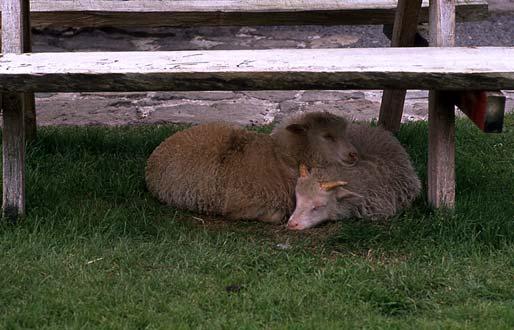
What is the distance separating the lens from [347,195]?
16.0 feet

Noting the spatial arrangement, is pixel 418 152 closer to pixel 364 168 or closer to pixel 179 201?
pixel 364 168

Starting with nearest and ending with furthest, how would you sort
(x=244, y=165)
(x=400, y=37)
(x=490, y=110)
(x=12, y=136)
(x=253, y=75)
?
(x=253, y=75) < (x=490, y=110) < (x=12, y=136) < (x=244, y=165) < (x=400, y=37)

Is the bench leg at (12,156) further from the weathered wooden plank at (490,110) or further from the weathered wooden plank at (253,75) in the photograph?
the weathered wooden plank at (490,110)

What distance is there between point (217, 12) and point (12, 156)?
2.09 m

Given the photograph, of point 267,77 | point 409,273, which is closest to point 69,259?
point 267,77

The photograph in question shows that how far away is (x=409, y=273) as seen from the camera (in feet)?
13.6

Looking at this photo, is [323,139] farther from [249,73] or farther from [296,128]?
[249,73]

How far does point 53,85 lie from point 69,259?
774 millimetres

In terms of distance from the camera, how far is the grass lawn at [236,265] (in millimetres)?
3779

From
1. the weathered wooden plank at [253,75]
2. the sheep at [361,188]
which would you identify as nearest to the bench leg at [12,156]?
the weathered wooden plank at [253,75]

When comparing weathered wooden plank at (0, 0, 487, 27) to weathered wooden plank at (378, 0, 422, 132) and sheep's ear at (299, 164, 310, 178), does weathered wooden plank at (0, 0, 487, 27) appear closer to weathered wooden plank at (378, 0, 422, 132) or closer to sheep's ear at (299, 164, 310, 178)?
weathered wooden plank at (378, 0, 422, 132)

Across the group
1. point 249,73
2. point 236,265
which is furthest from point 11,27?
point 236,265

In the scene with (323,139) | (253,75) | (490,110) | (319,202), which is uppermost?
(253,75)

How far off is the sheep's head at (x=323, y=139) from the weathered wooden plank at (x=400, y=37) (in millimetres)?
769
